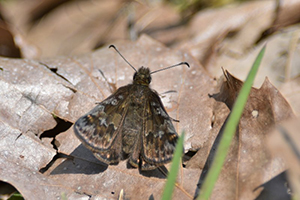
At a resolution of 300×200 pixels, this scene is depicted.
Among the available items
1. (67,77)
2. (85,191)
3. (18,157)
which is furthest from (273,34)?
(18,157)

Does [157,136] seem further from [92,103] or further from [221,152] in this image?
[221,152]

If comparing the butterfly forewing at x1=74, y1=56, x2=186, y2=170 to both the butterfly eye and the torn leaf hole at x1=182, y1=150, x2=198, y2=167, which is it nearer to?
the butterfly eye

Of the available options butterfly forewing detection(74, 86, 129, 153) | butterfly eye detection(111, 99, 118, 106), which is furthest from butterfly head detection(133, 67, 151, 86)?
butterfly eye detection(111, 99, 118, 106)

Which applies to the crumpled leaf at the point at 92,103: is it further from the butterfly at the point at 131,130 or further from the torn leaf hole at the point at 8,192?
the torn leaf hole at the point at 8,192

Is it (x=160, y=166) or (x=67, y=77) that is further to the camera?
(x=67, y=77)

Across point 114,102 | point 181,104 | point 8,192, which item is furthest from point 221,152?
point 8,192

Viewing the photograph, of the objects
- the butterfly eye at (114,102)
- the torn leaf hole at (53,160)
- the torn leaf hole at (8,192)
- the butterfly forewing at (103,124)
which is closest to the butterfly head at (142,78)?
the butterfly forewing at (103,124)

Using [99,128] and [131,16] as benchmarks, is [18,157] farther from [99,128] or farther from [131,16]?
[131,16]
